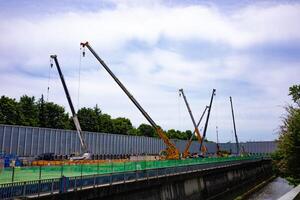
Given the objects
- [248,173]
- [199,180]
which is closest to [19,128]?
[199,180]

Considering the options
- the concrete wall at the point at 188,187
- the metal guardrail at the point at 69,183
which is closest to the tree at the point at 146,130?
the concrete wall at the point at 188,187

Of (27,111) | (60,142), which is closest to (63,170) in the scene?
(60,142)

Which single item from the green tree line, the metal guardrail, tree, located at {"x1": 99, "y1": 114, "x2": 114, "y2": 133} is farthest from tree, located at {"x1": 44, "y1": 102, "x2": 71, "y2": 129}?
A: the metal guardrail

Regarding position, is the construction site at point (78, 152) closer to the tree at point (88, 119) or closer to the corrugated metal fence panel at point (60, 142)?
the corrugated metal fence panel at point (60, 142)

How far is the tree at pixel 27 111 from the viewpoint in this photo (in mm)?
83188

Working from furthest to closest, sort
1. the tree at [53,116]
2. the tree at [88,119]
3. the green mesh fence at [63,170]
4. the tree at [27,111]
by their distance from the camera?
the tree at [88,119] → the tree at [53,116] → the tree at [27,111] → the green mesh fence at [63,170]

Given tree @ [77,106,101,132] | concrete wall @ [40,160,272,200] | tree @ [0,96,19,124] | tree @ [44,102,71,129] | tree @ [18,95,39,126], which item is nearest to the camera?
concrete wall @ [40,160,272,200]

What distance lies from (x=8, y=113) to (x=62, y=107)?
18844 mm

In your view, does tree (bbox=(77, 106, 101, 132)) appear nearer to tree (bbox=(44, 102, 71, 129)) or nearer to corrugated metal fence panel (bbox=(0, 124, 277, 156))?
tree (bbox=(44, 102, 71, 129))

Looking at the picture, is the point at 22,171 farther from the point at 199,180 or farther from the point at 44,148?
the point at 44,148

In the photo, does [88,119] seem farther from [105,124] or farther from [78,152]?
[78,152]

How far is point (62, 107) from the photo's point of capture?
97.1m

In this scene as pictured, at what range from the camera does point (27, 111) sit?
88500 millimetres

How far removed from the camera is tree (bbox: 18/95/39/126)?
83188 millimetres
